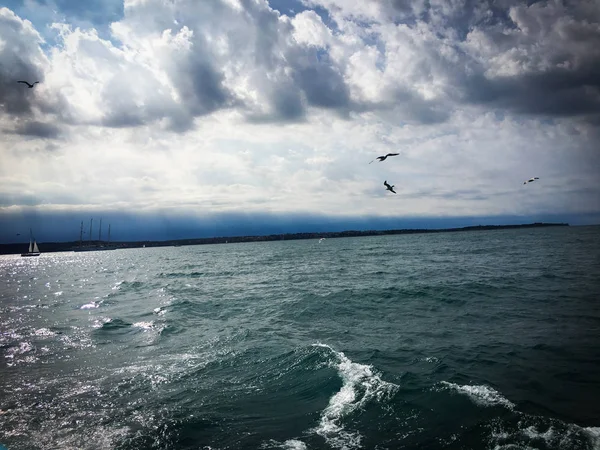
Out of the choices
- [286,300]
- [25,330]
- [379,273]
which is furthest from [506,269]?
[25,330]

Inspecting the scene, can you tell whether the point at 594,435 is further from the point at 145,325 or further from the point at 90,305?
the point at 90,305

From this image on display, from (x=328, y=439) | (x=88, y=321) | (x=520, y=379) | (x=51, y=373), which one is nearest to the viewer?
(x=328, y=439)

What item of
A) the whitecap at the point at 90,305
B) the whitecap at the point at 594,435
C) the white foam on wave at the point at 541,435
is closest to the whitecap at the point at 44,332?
the whitecap at the point at 90,305

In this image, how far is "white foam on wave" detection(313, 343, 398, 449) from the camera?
9.78 m

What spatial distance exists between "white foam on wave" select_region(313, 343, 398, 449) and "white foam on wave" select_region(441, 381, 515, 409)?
229 cm

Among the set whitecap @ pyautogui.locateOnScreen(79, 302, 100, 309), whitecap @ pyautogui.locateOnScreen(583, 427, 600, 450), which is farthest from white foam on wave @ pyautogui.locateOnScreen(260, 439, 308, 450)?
whitecap @ pyautogui.locateOnScreen(79, 302, 100, 309)

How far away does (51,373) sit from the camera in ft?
51.3

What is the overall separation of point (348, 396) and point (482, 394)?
484 centimetres

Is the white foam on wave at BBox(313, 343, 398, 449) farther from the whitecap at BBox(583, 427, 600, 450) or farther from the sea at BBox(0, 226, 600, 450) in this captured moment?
the whitecap at BBox(583, 427, 600, 450)

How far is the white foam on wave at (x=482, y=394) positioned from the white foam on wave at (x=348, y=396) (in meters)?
2.29

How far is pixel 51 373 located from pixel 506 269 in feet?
158

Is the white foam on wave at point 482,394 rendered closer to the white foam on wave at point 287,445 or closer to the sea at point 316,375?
the sea at point 316,375

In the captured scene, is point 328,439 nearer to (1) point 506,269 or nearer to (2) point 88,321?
(2) point 88,321

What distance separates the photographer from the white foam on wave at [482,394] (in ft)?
36.7
